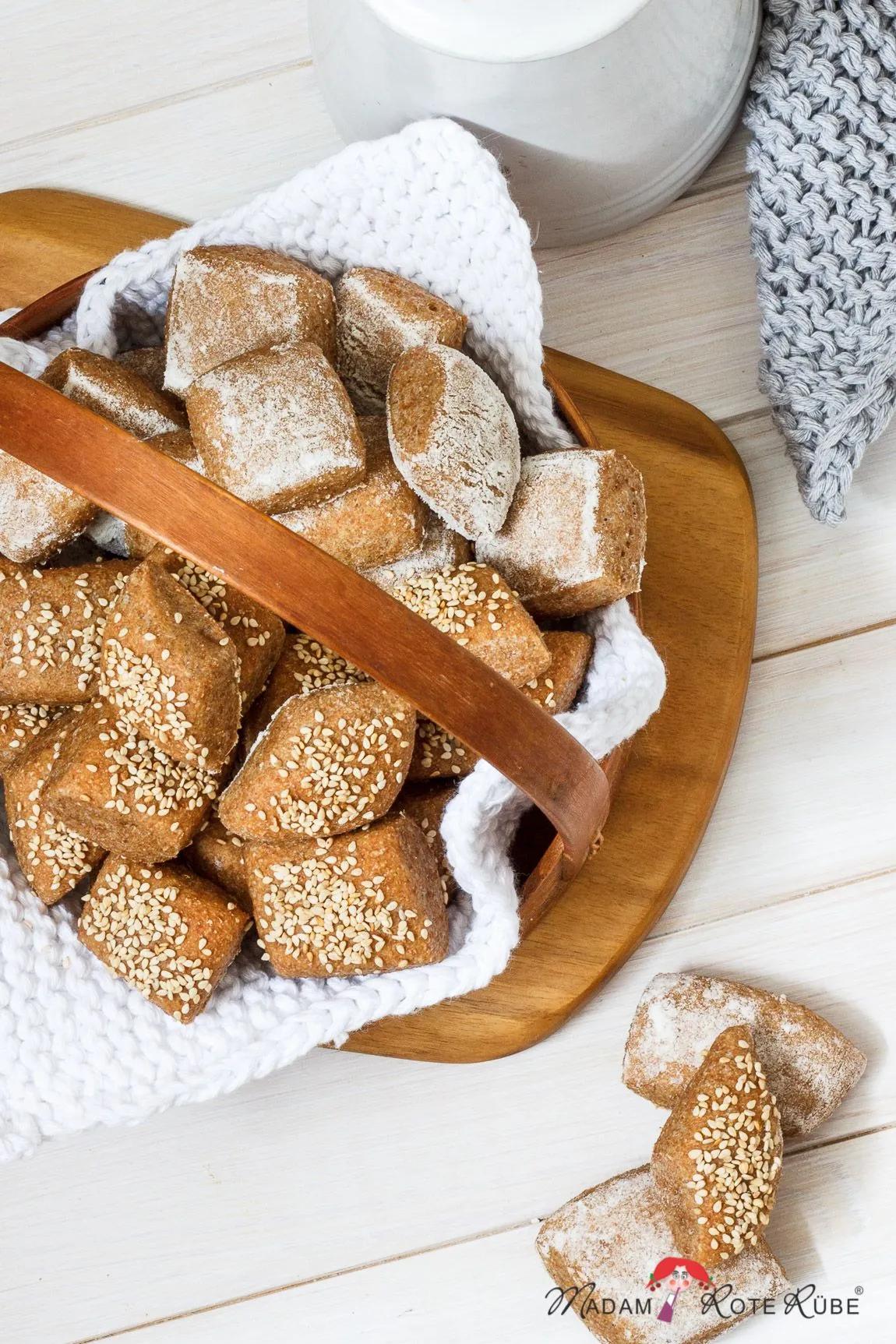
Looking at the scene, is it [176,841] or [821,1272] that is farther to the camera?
[821,1272]

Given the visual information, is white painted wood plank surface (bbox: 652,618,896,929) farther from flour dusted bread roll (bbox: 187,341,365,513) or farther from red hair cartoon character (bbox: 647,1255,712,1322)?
flour dusted bread roll (bbox: 187,341,365,513)


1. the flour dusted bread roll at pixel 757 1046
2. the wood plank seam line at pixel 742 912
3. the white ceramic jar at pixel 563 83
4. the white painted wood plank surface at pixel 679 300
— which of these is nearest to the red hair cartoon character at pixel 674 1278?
the flour dusted bread roll at pixel 757 1046

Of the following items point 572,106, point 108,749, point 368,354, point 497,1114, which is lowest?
point 497,1114

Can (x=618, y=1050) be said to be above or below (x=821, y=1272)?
above

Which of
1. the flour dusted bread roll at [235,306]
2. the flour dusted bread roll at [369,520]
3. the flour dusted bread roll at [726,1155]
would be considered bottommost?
the flour dusted bread roll at [726,1155]

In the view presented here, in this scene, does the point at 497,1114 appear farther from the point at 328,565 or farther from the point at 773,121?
the point at 773,121

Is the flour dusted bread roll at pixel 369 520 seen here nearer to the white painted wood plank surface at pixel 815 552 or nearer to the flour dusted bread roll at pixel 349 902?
the flour dusted bread roll at pixel 349 902

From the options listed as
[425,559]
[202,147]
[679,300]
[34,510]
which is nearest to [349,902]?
[425,559]

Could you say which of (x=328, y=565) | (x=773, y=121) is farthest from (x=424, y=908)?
(x=773, y=121)
